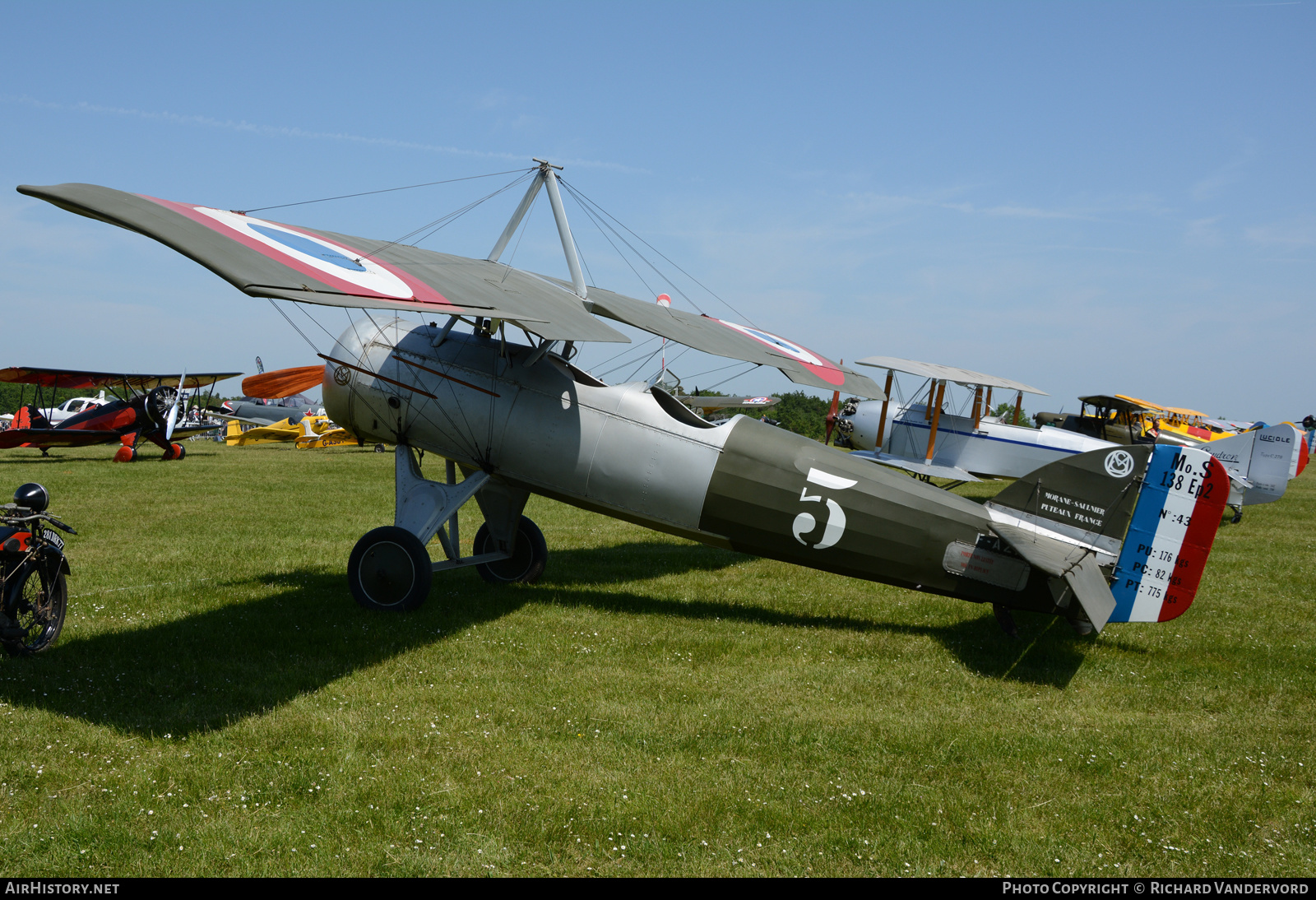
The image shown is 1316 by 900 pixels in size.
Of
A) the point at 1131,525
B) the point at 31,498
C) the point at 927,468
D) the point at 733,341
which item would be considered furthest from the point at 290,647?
the point at 927,468

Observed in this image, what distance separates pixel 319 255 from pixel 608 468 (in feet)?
9.90

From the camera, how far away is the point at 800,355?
10492 mm

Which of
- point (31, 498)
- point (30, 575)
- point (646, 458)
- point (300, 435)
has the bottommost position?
point (300, 435)

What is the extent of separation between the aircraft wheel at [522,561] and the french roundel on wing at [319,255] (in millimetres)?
3506

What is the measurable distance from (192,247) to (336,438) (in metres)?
28.5

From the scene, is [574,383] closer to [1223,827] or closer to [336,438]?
[1223,827]

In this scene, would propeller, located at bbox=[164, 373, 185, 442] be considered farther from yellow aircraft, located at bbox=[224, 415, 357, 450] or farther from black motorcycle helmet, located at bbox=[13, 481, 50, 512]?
black motorcycle helmet, located at bbox=[13, 481, 50, 512]

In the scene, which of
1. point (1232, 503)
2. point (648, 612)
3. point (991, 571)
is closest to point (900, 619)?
point (991, 571)

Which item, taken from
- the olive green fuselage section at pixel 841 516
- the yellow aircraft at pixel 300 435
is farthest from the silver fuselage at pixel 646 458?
the yellow aircraft at pixel 300 435

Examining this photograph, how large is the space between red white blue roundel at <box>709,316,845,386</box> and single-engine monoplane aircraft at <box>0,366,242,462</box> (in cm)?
1883

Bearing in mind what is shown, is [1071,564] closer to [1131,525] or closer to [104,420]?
[1131,525]

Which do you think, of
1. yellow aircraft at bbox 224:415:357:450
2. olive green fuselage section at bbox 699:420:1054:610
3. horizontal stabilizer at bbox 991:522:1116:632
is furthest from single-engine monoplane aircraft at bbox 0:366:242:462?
horizontal stabilizer at bbox 991:522:1116:632

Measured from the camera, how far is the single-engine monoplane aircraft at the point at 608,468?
6.27 meters
